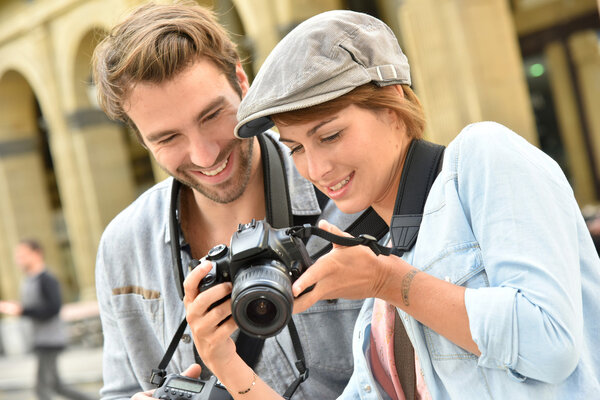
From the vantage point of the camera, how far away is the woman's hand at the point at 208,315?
64.9 inches

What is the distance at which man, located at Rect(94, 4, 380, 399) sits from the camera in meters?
2.18

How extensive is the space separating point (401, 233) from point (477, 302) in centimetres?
33

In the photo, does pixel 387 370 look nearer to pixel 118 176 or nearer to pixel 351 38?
pixel 351 38

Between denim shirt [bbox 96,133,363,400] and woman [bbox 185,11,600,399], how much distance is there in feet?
1.16

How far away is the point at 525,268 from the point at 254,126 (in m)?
0.81

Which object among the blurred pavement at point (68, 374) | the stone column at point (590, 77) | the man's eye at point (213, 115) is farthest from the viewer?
the stone column at point (590, 77)

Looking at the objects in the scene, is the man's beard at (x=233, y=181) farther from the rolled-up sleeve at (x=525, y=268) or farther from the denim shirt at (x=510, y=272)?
the rolled-up sleeve at (x=525, y=268)

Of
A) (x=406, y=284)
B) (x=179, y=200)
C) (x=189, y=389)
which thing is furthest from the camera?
(x=179, y=200)

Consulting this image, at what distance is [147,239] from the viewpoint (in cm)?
248

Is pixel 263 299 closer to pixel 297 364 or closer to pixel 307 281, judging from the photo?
pixel 307 281

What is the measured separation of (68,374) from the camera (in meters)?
10.1

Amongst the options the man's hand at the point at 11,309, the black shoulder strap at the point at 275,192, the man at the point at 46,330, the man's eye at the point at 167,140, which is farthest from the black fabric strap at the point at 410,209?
the man at the point at 46,330

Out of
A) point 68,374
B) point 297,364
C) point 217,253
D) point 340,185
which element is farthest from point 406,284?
point 68,374

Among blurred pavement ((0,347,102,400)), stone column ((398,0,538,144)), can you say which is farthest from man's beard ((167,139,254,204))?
blurred pavement ((0,347,102,400))
